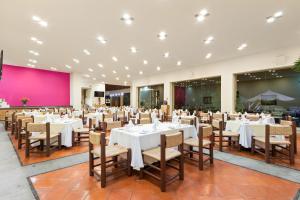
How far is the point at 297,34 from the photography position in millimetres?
5949

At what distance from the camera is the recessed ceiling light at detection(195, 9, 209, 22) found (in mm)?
4419

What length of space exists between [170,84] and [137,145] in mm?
10540

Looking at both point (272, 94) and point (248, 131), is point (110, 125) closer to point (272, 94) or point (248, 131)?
point (248, 131)

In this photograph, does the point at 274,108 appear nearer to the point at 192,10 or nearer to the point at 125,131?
the point at 192,10

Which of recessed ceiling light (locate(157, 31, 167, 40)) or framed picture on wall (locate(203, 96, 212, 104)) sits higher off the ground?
recessed ceiling light (locate(157, 31, 167, 40))

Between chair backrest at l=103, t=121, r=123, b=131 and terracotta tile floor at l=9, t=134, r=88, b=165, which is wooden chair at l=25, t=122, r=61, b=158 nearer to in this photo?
terracotta tile floor at l=9, t=134, r=88, b=165


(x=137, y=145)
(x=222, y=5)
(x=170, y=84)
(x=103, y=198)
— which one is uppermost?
(x=222, y=5)

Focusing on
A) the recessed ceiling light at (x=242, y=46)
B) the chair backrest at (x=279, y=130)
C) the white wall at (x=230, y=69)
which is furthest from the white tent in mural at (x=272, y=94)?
the chair backrest at (x=279, y=130)

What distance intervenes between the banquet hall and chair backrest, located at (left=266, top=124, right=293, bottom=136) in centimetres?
2

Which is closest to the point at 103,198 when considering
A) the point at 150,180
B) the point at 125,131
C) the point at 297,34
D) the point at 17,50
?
the point at 150,180

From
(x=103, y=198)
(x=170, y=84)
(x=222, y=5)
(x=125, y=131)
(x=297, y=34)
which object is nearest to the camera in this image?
(x=103, y=198)

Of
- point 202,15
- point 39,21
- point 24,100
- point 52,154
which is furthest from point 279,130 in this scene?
point 24,100

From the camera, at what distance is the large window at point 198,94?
1077 centimetres

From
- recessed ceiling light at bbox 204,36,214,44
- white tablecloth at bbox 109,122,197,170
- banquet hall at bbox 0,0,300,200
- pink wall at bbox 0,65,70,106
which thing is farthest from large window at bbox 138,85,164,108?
white tablecloth at bbox 109,122,197,170
